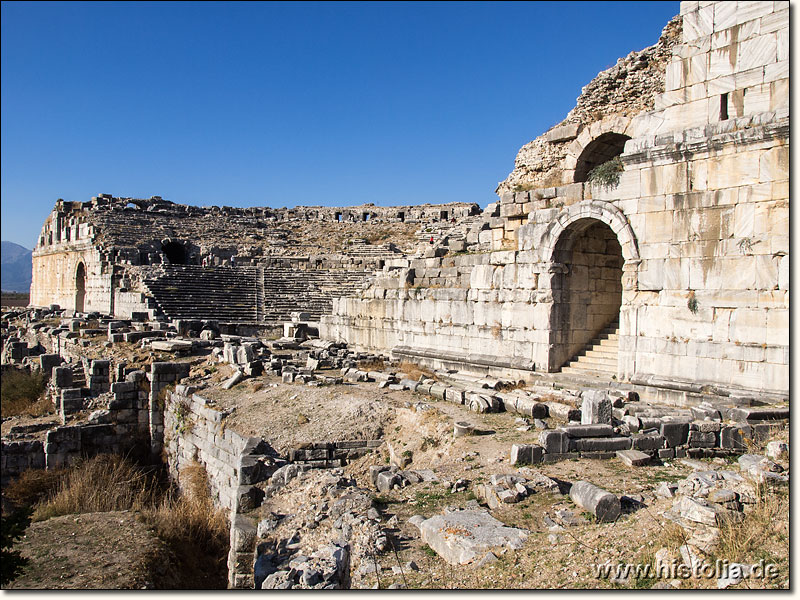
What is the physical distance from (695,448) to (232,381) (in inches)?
325

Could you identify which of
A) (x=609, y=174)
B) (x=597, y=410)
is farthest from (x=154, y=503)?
(x=609, y=174)

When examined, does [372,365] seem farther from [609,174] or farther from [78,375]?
[78,375]

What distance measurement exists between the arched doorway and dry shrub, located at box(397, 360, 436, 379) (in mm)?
24796

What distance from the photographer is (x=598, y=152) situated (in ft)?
42.4

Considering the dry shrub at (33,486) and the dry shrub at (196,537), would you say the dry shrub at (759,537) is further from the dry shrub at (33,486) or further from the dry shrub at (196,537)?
the dry shrub at (33,486)

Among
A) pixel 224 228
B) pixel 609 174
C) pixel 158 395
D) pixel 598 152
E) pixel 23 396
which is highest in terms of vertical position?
pixel 224 228

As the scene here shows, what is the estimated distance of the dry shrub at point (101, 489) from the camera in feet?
29.0

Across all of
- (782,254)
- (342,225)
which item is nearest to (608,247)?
(782,254)

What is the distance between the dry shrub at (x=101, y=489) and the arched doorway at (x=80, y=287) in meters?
23.9

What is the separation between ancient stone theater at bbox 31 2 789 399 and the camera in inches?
346

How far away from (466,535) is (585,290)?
8271mm

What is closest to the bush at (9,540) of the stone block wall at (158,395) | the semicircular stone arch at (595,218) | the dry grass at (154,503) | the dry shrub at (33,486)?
the dry grass at (154,503)

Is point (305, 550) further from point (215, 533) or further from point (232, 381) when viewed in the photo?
point (232, 381)

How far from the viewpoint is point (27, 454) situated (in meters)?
10.9
